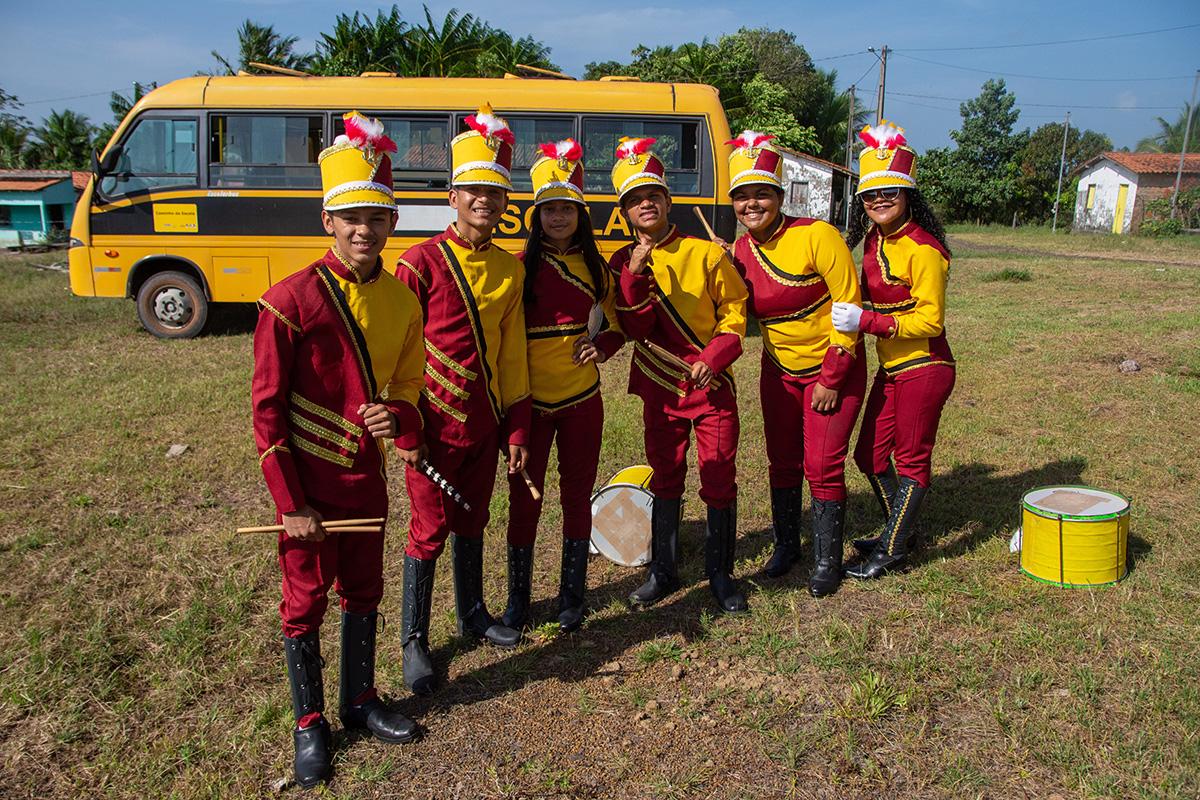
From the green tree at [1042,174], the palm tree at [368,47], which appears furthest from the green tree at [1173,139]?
the palm tree at [368,47]

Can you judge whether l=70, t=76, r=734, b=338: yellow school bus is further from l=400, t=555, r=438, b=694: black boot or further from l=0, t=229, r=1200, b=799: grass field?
l=400, t=555, r=438, b=694: black boot

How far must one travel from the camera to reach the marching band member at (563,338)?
3553 mm

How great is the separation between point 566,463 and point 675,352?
72 cm

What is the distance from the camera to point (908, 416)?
4.25m

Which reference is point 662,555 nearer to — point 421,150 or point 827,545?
point 827,545

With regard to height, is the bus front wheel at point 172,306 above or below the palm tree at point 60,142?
below

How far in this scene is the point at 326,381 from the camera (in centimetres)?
280

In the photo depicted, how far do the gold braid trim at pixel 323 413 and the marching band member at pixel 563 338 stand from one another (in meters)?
0.97

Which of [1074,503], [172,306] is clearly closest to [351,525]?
[1074,503]

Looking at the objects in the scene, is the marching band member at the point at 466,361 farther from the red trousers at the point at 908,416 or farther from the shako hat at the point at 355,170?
the red trousers at the point at 908,416

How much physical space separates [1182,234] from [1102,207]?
855 centimetres

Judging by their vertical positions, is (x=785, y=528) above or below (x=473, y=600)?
above

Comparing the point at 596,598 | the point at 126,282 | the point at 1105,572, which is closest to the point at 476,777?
the point at 596,598

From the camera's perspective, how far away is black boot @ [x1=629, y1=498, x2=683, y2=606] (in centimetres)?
420
